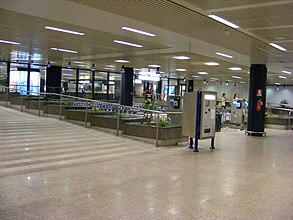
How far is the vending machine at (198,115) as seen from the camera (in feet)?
30.5

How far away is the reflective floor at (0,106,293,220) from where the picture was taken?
4312mm

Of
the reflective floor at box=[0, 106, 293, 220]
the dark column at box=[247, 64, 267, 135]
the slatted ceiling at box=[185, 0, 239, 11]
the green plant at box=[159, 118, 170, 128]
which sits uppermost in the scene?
the slatted ceiling at box=[185, 0, 239, 11]

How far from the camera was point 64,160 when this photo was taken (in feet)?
23.5

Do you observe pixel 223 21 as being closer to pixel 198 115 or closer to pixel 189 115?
pixel 198 115

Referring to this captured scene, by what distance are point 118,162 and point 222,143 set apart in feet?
16.0

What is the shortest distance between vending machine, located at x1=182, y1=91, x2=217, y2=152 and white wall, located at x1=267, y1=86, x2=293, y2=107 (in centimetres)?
2296

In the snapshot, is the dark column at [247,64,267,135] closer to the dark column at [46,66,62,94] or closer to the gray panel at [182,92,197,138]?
the gray panel at [182,92,197,138]

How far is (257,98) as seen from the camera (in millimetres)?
14492

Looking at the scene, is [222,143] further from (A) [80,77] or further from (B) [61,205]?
(A) [80,77]

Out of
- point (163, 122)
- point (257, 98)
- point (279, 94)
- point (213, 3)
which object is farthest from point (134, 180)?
point (279, 94)

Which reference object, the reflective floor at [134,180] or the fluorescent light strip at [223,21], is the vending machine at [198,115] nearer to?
the reflective floor at [134,180]

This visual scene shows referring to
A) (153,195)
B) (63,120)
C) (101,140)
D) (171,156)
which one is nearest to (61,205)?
(153,195)

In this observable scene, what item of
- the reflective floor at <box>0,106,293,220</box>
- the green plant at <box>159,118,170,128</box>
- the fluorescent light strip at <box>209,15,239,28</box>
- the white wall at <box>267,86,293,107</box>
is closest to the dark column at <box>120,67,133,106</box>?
the reflective floor at <box>0,106,293,220</box>

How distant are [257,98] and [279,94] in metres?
19.1
